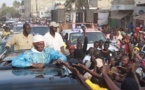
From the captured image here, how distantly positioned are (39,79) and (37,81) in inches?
3.2

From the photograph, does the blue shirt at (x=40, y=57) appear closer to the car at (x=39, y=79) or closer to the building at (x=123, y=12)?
the car at (x=39, y=79)

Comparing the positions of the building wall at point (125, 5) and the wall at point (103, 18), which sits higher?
the building wall at point (125, 5)

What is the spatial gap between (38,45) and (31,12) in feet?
272

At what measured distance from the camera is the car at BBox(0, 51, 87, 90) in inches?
166

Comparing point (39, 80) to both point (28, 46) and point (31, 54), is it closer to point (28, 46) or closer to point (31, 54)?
point (31, 54)

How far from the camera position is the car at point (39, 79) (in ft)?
13.8

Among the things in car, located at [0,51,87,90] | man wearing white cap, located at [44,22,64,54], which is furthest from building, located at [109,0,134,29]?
car, located at [0,51,87,90]

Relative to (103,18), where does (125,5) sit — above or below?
above

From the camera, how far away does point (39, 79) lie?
4406mm

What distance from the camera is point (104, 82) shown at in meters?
5.02

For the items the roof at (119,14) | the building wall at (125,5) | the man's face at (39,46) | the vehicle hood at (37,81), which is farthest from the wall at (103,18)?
the vehicle hood at (37,81)

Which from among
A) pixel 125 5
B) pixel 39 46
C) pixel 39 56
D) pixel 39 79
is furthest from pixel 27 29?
pixel 125 5

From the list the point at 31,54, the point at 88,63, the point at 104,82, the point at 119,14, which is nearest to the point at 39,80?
the point at 104,82

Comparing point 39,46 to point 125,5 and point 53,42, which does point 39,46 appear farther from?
point 125,5
